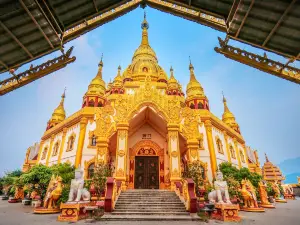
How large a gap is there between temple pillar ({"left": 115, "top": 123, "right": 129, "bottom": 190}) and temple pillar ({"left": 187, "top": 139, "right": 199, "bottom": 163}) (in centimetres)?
430

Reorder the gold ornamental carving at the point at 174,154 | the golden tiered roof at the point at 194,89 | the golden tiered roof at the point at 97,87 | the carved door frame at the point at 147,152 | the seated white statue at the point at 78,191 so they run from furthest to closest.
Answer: the golden tiered roof at the point at 194,89
the golden tiered roof at the point at 97,87
the carved door frame at the point at 147,152
the gold ornamental carving at the point at 174,154
the seated white statue at the point at 78,191

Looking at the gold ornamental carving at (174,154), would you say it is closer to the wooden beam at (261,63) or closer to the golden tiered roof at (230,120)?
the wooden beam at (261,63)

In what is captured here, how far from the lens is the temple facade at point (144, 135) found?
12242mm

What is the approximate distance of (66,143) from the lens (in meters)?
19.0

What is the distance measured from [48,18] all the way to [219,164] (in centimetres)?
1677

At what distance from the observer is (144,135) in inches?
612

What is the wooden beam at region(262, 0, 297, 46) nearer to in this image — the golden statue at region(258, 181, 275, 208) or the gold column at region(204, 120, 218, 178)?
the golden statue at region(258, 181, 275, 208)

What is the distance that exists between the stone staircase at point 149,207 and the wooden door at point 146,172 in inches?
155

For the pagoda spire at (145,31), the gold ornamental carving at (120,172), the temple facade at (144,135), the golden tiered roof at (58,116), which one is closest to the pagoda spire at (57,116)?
the golden tiered roof at (58,116)

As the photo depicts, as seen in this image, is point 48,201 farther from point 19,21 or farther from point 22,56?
point 19,21

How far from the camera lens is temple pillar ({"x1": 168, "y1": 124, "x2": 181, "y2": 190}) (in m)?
11.0

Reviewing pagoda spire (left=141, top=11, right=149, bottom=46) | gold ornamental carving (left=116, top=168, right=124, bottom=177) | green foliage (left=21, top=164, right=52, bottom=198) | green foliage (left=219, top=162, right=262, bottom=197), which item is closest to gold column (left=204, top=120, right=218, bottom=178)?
green foliage (left=219, top=162, right=262, bottom=197)

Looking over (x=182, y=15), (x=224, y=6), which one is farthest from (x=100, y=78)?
(x=224, y=6)

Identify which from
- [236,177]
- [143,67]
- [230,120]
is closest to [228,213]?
[236,177]
